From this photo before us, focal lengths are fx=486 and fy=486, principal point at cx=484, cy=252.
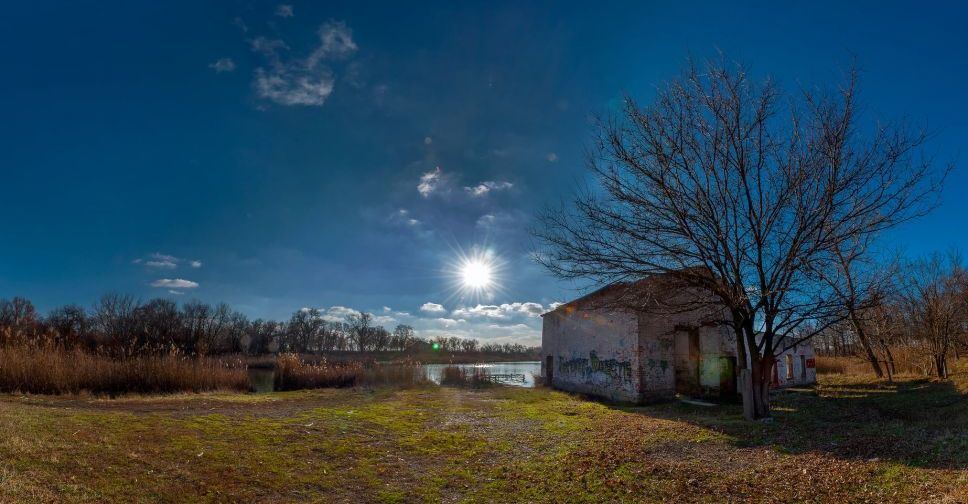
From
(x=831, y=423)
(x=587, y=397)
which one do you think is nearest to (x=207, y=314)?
(x=587, y=397)

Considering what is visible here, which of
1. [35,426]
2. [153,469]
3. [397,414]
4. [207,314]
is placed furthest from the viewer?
[207,314]

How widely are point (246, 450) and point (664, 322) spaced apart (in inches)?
621

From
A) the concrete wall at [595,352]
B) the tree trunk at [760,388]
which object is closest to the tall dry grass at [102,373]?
the concrete wall at [595,352]

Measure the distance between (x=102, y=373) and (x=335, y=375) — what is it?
9960mm

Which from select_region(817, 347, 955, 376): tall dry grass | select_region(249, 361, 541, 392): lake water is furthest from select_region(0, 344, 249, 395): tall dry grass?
select_region(817, 347, 955, 376): tall dry grass

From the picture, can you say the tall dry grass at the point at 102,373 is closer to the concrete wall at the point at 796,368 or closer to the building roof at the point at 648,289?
the building roof at the point at 648,289

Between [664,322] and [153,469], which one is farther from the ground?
[664,322]

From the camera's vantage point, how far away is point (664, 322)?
19.1 metres

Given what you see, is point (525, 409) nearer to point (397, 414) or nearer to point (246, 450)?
point (397, 414)

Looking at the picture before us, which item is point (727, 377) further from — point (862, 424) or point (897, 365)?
point (897, 365)

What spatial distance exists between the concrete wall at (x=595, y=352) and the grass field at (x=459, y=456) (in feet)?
18.5

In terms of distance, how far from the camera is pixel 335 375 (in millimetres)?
23250

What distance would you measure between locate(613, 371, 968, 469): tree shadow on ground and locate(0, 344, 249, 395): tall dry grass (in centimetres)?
1477

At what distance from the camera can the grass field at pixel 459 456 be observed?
19.2 ft
